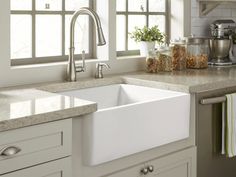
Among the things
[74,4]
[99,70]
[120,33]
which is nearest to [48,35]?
[74,4]

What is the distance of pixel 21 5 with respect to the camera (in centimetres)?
285

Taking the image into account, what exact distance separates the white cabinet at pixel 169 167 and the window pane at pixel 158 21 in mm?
1309

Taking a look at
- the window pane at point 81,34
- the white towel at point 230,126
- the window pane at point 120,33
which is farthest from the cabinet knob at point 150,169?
the window pane at point 120,33

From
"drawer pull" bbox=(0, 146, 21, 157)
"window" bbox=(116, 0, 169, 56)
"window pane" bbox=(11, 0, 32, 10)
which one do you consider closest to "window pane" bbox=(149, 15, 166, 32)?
"window" bbox=(116, 0, 169, 56)

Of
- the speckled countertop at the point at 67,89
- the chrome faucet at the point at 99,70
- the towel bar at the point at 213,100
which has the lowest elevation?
the towel bar at the point at 213,100

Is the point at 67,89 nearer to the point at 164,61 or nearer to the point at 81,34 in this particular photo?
the point at 81,34

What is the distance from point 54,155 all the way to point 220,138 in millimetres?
1362

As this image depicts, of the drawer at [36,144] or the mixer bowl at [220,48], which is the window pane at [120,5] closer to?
the mixer bowl at [220,48]

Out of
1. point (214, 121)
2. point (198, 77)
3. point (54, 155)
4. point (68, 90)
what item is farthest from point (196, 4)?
point (54, 155)

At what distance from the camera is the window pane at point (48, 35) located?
2.97 m

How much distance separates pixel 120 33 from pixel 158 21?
0.45 metres

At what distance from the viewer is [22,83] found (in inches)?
106

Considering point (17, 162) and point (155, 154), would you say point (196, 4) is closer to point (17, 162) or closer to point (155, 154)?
point (155, 154)

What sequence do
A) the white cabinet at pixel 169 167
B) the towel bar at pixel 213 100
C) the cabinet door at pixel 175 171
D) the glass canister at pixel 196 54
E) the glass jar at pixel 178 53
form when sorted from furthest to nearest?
1. the glass canister at pixel 196 54
2. the glass jar at pixel 178 53
3. the towel bar at pixel 213 100
4. the cabinet door at pixel 175 171
5. the white cabinet at pixel 169 167
